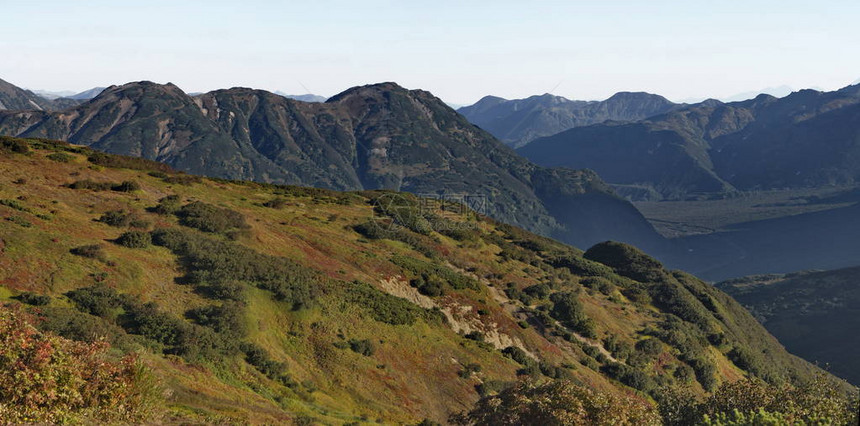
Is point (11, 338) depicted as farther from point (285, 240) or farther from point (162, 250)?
point (285, 240)

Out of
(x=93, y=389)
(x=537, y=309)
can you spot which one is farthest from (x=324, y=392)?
(x=537, y=309)

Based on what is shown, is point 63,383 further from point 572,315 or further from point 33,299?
point 572,315

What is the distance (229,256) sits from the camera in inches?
1610

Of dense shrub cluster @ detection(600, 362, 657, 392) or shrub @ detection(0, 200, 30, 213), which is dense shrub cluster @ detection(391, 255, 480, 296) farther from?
shrub @ detection(0, 200, 30, 213)

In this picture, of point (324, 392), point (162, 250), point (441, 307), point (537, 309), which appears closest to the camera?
point (324, 392)

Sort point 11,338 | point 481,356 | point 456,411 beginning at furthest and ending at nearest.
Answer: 1. point 481,356
2. point 456,411
3. point 11,338

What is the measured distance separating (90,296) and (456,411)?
953 inches

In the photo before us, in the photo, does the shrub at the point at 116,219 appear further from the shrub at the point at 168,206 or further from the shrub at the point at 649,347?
the shrub at the point at 649,347

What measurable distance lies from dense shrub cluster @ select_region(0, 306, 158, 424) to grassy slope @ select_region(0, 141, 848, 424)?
2903 millimetres

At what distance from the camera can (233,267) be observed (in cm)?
3966

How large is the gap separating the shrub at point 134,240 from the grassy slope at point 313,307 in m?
0.76

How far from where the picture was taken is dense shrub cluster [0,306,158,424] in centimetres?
1541

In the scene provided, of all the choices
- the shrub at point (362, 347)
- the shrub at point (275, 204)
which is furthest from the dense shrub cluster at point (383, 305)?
the shrub at point (275, 204)

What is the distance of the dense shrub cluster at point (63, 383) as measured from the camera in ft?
50.5
